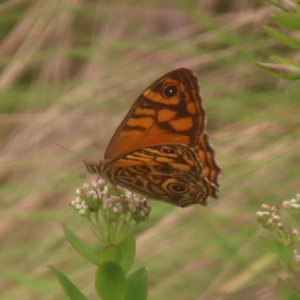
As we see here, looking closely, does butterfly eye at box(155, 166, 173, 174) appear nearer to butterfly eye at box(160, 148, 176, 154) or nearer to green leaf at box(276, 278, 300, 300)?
butterfly eye at box(160, 148, 176, 154)

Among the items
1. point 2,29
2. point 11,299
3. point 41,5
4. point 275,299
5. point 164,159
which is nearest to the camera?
point 164,159

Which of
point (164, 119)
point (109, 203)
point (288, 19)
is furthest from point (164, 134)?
point (288, 19)

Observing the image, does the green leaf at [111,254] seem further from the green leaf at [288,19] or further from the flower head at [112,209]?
the green leaf at [288,19]

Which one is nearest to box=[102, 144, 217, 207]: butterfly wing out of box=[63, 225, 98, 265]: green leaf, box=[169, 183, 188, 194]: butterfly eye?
box=[169, 183, 188, 194]: butterfly eye

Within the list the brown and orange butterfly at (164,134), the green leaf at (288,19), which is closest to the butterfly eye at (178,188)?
the brown and orange butterfly at (164,134)

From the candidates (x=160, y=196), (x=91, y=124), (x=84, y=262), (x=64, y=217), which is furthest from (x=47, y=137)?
(x=160, y=196)

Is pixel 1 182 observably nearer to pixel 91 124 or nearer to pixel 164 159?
pixel 91 124

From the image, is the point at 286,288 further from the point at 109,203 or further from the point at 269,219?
the point at 109,203
